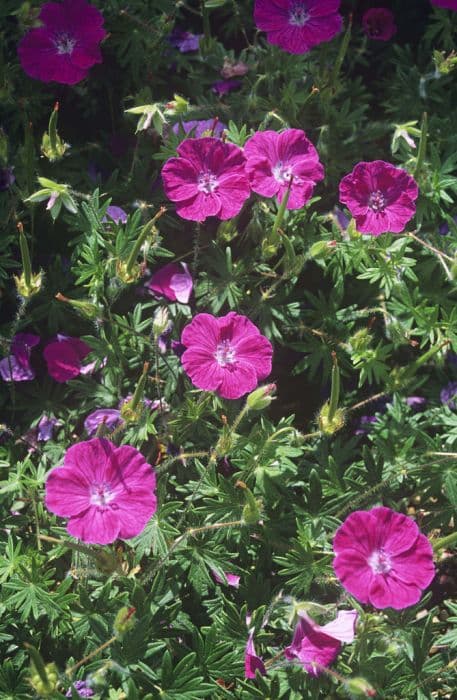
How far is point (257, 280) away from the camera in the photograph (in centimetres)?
260

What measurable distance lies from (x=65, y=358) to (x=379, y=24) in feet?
5.91

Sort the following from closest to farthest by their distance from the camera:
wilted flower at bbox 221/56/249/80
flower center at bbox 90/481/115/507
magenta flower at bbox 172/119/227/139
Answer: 1. flower center at bbox 90/481/115/507
2. magenta flower at bbox 172/119/227/139
3. wilted flower at bbox 221/56/249/80

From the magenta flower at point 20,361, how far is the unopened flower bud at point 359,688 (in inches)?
54.5

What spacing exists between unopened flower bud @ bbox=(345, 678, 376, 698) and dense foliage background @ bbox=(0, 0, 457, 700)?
12 mm

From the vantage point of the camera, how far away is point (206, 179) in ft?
7.94

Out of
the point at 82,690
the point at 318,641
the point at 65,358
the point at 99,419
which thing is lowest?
the point at 82,690

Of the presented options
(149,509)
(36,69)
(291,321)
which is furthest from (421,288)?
(36,69)

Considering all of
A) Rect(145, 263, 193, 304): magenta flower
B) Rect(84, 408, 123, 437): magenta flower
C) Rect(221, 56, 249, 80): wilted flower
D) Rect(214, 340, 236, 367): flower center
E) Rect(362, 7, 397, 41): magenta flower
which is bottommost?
Rect(84, 408, 123, 437): magenta flower

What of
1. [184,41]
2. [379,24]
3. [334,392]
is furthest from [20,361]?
[379,24]

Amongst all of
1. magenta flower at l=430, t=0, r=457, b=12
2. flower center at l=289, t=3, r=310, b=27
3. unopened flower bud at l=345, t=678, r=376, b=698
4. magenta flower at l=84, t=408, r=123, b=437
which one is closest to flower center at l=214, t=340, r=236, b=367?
magenta flower at l=84, t=408, r=123, b=437

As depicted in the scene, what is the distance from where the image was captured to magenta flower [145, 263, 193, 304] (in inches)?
102

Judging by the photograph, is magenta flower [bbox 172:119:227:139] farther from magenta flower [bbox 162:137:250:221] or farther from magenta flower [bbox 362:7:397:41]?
magenta flower [bbox 362:7:397:41]

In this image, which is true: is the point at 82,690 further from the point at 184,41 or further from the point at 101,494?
the point at 184,41

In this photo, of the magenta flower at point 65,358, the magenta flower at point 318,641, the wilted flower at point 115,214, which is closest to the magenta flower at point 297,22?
the wilted flower at point 115,214
